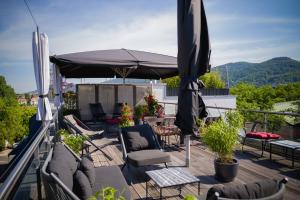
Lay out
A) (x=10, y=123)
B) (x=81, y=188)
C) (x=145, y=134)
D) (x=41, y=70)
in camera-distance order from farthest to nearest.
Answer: (x=10, y=123) < (x=145, y=134) < (x=41, y=70) < (x=81, y=188)

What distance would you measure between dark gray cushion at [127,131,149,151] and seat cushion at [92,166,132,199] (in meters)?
1.13

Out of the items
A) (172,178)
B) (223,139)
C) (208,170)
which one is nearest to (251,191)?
(172,178)

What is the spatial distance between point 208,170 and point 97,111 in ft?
23.9

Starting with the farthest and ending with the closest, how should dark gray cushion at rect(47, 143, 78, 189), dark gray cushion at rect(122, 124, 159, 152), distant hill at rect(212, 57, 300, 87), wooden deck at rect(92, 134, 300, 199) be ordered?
distant hill at rect(212, 57, 300, 87)
dark gray cushion at rect(122, 124, 159, 152)
wooden deck at rect(92, 134, 300, 199)
dark gray cushion at rect(47, 143, 78, 189)

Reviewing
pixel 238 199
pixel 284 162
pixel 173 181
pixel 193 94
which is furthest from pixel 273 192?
pixel 284 162

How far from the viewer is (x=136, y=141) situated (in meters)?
4.64

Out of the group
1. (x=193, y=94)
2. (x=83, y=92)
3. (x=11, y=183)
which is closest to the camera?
(x=11, y=183)

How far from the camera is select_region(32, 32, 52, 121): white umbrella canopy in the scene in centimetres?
460

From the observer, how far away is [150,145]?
187 inches

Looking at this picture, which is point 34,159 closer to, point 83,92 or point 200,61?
point 200,61

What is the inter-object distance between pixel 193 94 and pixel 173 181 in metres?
1.38

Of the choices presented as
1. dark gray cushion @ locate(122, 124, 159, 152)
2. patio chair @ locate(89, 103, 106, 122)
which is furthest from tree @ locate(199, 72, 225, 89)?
dark gray cushion @ locate(122, 124, 159, 152)

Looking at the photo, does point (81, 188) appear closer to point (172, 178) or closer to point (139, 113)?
point (172, 178)

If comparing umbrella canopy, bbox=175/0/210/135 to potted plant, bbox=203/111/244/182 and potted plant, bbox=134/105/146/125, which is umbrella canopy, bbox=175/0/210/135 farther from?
potted plant, bbox=134/105/146/125
